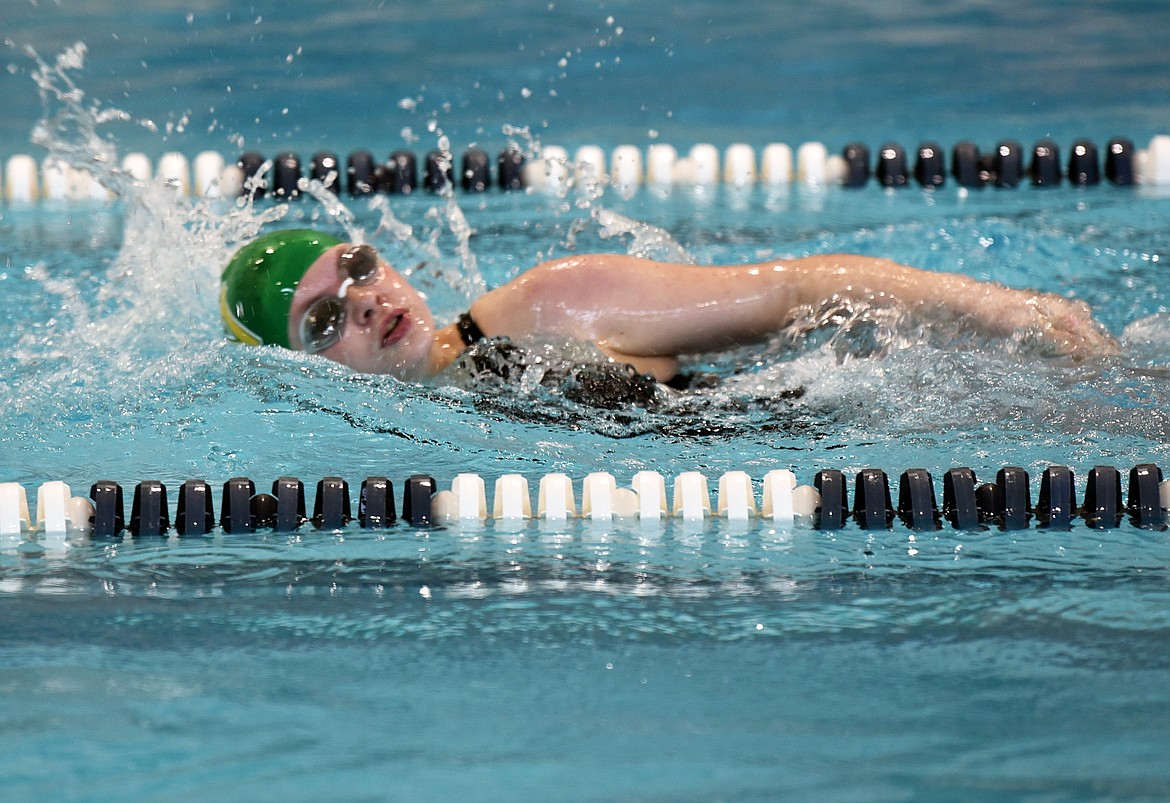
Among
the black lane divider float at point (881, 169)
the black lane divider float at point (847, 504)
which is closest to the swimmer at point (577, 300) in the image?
the black lane divider float at point (847, 504)

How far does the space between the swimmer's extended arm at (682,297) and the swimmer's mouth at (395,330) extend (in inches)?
6.3

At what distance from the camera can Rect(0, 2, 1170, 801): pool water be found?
5.05 feet

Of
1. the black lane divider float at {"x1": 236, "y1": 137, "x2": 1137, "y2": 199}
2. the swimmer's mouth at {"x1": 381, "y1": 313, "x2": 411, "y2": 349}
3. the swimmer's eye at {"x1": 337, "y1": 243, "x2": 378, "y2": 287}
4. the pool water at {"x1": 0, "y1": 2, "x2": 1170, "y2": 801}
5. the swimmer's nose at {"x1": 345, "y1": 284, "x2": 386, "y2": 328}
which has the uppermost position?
the black lane divider float at {"x1": 236, "y1": 137, "x2": 1137, "y2": 199}

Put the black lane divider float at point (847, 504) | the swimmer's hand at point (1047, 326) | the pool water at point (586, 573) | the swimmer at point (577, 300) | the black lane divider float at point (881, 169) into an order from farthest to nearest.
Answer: the black lane divider float at point (881, 169) → the swimmer at point (577, 300) → the swimmer's hand at point (1047, 326) → the black lane divider float at point (847, 504) → the pool water at point (586, 573)

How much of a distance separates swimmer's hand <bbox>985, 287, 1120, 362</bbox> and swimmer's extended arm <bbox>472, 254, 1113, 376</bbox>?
0.11ft

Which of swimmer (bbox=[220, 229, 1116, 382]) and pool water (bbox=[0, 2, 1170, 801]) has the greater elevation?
swimmer (bbox=[220, 229, 1116, 382])

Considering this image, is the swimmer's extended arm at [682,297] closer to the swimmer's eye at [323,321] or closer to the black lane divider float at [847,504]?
the swimmer's eye at [323,321]

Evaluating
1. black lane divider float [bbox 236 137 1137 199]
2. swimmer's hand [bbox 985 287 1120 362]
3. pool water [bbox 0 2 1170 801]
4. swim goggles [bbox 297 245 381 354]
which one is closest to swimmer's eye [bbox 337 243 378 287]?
swim goggles [bbox 297 245 381 354]

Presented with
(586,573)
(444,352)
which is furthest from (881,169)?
(586,573)

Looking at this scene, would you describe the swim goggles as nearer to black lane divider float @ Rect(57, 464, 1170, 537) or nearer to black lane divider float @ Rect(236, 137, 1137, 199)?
black lane divider float @ Rect(57, 464, 1170, 537)

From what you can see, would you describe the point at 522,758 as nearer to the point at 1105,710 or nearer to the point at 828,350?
the point at 1105,710

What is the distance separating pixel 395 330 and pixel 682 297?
0.57 metres

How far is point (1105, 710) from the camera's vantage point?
161 cm

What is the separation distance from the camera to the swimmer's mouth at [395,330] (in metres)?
2.74
